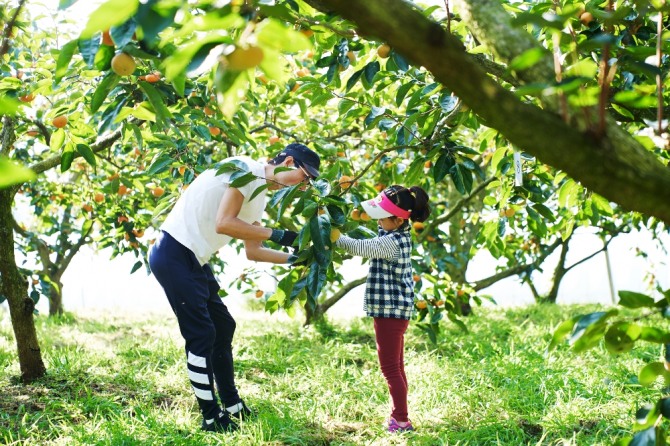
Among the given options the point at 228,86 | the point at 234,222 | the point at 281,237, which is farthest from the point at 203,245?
the point at 228,86

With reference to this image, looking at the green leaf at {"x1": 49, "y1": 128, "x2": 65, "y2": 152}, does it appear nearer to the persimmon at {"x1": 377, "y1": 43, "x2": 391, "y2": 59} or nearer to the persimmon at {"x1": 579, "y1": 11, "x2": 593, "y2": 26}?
the persimmon at {"x1": 377, "y1": 43, "x2": 391, "y2": 59}

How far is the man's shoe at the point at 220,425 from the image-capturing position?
2.66 metres

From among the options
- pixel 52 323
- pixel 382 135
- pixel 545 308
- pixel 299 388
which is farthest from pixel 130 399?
pixel 545 308

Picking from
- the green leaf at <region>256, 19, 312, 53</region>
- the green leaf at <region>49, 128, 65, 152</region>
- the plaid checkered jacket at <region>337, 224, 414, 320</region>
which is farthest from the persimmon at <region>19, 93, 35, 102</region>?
the green leaf at <region>256, 19, 312, 53</region>

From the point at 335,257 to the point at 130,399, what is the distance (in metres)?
1.28

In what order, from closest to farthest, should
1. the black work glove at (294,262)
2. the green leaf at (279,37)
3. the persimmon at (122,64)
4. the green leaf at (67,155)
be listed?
1. the green leaf at (279,37)
2. the persimmon at (122,64)
3. the black work glove at (294,262)
4. the green leaf at (67,155)

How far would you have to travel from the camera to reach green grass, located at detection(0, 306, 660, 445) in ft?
8.40

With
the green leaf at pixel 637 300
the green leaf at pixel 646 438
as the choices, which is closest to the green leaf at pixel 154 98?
the green leaf at pixel 637 300

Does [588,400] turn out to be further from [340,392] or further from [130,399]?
[130,399]

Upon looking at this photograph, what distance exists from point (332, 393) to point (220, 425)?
659 millimetres

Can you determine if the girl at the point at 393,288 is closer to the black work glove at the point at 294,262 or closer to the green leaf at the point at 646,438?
the black work glove at the point at 294,262

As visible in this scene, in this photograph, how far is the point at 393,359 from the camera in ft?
8.68

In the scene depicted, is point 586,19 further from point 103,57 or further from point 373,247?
point 103,57

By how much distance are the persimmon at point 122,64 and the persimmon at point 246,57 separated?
1.56 feet
